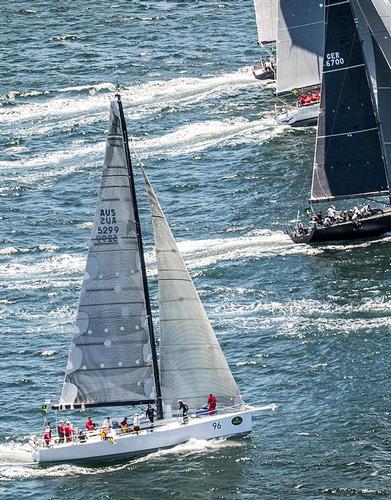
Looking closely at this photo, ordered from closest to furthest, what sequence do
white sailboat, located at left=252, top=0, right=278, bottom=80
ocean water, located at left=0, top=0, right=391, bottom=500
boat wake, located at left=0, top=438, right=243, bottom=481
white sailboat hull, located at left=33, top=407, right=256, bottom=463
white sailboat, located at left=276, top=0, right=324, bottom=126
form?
ocean water, located at left=0, top=0, right=391, bottom=500, boat wake, located at left=0, top=438, right=243, bottom=481, white sailboat hull, located at left=33, top=407, right=256, bottom=463, white sailboat, located at left=276, top=0, right=324, bottom=126, white sailboat, located at left=252, top=0, right=278, bottom=80

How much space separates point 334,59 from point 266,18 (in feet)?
167

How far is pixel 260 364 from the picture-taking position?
125 m

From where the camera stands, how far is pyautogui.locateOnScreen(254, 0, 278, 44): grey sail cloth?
196 metres

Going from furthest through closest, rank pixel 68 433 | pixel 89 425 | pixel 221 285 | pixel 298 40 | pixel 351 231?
pixel 298 40 → pixel 351 231 → pixel 221 285 → pixel 89 425 → pixel 68 433

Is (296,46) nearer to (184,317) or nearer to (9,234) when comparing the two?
(9,234)

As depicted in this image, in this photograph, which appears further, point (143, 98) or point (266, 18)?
point (266, 18)

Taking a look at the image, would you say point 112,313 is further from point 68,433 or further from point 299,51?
point 299,51

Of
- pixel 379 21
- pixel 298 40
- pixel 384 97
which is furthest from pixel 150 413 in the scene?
pixel 298 40

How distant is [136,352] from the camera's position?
111 meters

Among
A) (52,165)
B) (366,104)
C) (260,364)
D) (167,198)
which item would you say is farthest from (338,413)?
(52,165)

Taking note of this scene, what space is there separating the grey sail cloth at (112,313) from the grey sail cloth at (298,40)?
76848mm

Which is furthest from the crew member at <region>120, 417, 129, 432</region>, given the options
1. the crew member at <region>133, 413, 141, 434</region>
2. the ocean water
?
the ocean water

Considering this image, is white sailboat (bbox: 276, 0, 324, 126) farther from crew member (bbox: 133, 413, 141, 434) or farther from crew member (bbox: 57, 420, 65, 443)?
crew member (bbox: 57, 420, 65, 443)

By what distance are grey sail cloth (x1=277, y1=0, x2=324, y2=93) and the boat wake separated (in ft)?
256
